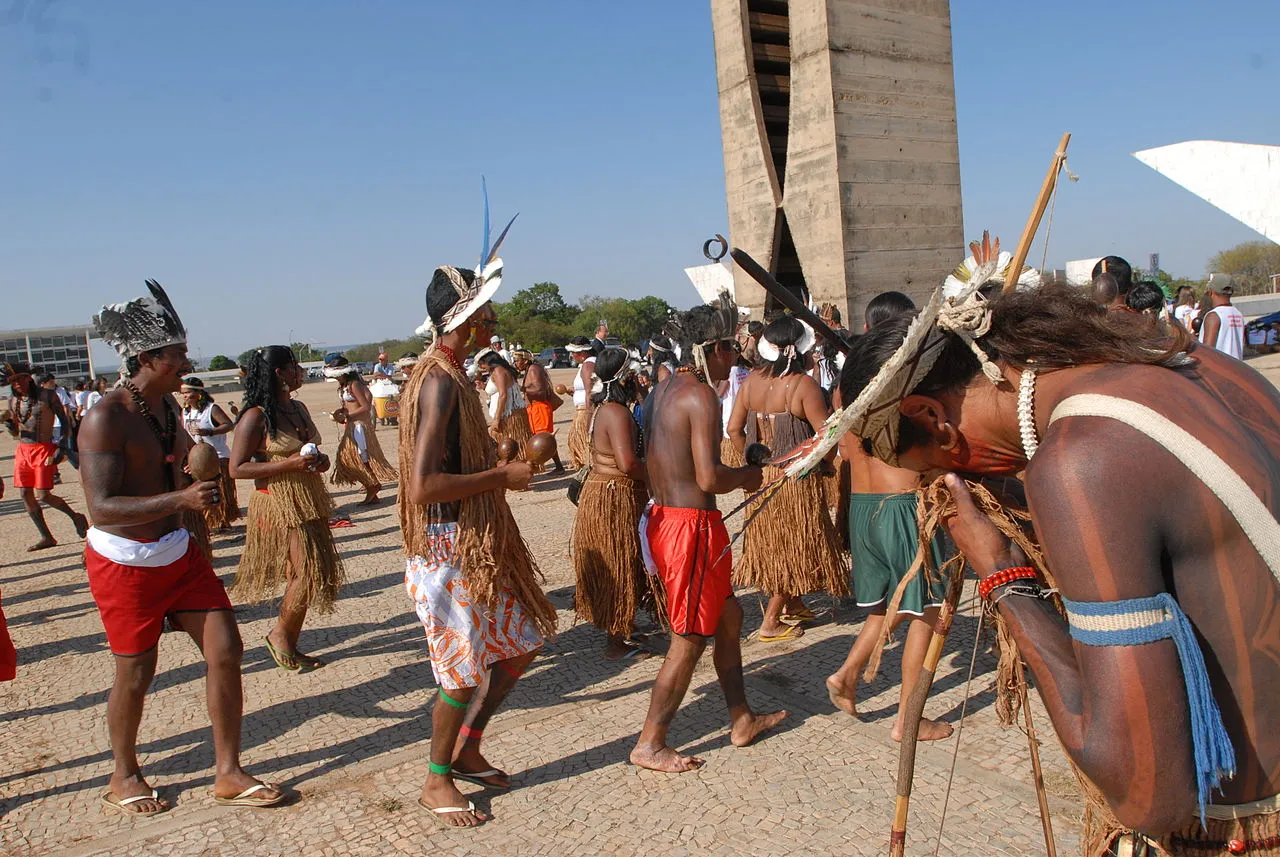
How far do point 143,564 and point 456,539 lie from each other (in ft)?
4.39

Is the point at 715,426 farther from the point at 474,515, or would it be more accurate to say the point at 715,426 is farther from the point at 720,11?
the point at 720,11

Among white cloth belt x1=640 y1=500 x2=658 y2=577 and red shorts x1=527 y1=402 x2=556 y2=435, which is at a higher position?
white cloth belt x1=640 y1=500 x2=658 y2=577

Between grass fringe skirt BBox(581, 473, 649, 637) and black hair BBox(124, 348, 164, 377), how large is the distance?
94.0 inches

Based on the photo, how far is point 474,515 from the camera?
360 centimetres

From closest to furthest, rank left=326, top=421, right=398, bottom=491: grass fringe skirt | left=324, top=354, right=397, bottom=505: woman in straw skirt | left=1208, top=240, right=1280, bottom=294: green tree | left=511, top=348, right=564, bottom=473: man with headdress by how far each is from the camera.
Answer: left=324, top=354, right=397, bottom=505: woman in straw skirt
left=326, top=421, right=398, bottom=491: grass fringe skirt
left=511, top=348, right=564, bottom=473: man with headdress
left=1208, top=240, right=1280, bottom=294: green tree

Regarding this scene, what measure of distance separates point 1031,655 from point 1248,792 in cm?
38

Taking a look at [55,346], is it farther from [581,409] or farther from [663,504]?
[663,504]

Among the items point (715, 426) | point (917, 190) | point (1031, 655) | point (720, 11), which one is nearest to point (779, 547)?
point (715, 426)

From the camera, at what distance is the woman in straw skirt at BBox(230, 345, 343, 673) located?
5.32 meters

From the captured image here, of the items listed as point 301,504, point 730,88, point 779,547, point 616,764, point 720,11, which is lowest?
point 616,764

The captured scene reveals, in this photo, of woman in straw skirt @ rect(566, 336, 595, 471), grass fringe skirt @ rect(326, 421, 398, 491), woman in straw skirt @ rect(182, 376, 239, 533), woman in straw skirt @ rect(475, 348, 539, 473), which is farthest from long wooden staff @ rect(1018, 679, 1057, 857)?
grass fringe skirt @ rect(326, 421, 398, 491)

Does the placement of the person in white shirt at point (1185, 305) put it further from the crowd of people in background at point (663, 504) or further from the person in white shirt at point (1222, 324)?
the crowd of people in background at point (663, 504)

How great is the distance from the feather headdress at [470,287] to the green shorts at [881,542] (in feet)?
6.45

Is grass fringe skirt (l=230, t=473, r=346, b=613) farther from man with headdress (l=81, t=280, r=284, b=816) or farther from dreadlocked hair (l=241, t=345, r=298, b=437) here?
man with headdress (l=81, t=280, r=284, b=816)
